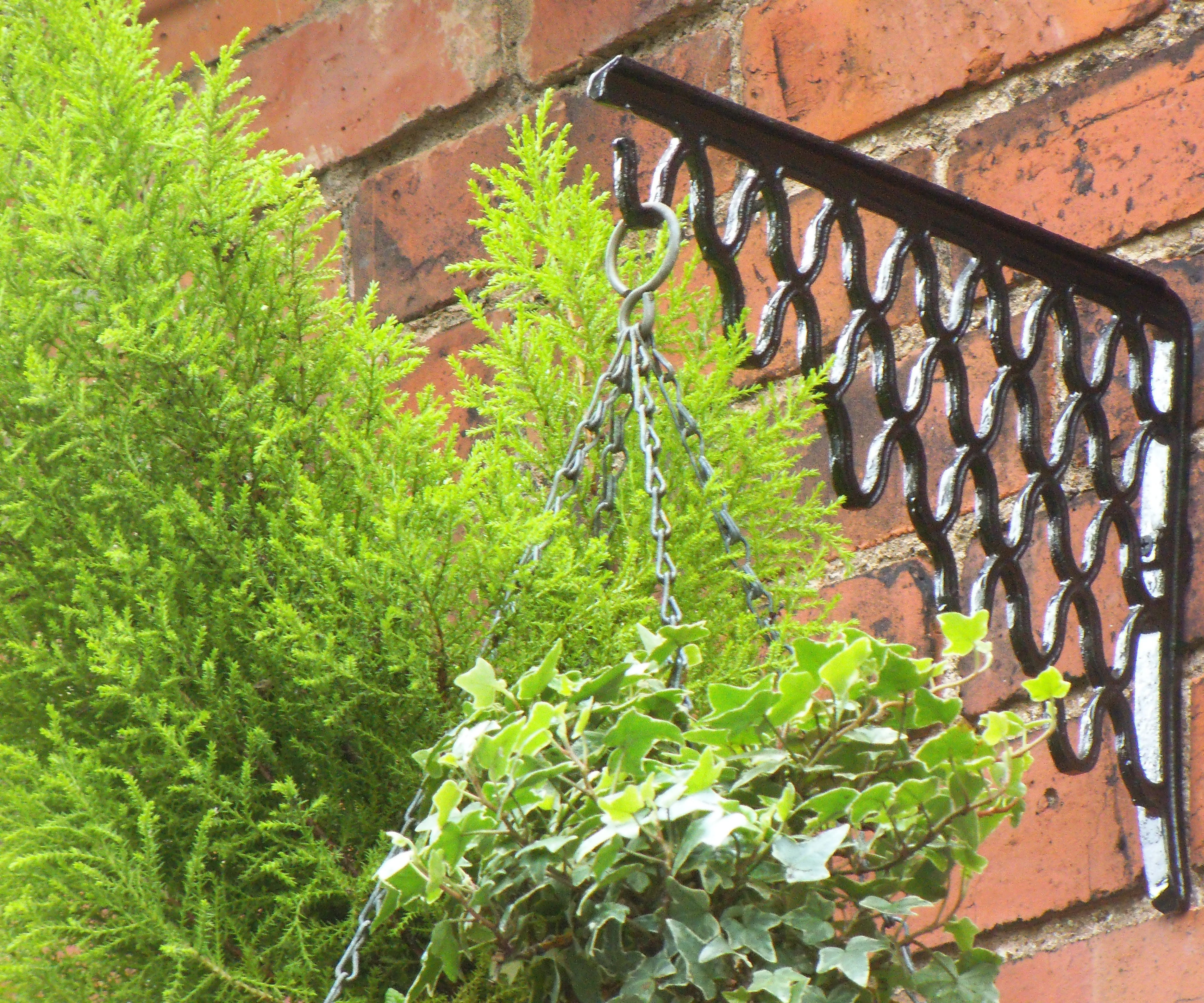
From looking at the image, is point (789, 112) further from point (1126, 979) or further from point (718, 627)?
point (1126, 979)

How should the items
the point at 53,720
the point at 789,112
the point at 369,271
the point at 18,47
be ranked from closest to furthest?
the point at 53,720
the point at 18,47
the point at 789,112
the point at 369,271

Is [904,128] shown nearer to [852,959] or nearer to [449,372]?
[449,372]

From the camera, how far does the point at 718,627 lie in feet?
2.07

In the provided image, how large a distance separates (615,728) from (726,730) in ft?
0.15

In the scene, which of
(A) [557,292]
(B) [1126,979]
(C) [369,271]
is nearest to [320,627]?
(A) [557,292]

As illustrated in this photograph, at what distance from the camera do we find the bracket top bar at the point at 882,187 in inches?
21.3

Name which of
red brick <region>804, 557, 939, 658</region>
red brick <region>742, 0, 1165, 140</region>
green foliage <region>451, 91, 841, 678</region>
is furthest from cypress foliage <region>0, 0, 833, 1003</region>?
red brick <region>742, 0, 1165, 140</region>

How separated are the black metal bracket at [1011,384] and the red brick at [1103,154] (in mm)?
62

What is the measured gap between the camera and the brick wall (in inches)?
32.5

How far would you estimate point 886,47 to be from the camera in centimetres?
98

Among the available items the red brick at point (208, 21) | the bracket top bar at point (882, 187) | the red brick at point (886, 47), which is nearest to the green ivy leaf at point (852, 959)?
the bracket top bar at point (882, 187)

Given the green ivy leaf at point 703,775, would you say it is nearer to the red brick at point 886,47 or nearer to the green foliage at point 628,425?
the green foliage at point 628,425

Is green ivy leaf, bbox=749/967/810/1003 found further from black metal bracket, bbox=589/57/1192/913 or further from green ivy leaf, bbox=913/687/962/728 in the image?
black metal bracket, bbox=589/57/1192/913

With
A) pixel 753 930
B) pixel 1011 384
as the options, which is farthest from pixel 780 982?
pixel 1011 384
